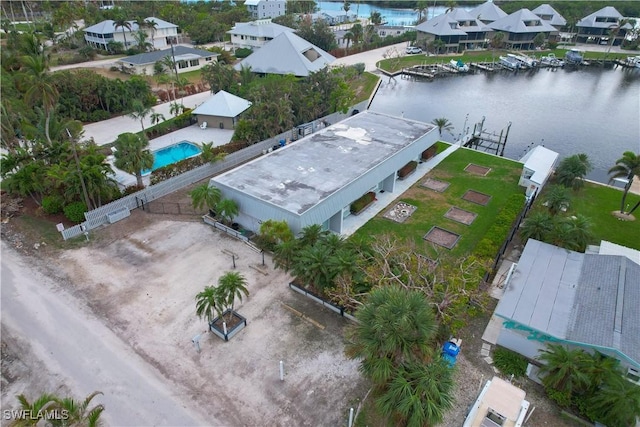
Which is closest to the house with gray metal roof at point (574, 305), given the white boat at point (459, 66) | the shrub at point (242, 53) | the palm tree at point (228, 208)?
the palm tree at point (228, 208)

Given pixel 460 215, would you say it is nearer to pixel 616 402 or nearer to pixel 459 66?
pixel 616 402

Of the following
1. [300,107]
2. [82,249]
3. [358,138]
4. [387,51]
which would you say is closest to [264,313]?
[82,249]

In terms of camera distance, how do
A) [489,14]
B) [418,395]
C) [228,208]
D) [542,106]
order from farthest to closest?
[489,14] < [542,106] < [228,208] < [418,395]

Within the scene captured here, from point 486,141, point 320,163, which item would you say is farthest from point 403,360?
point 486,141

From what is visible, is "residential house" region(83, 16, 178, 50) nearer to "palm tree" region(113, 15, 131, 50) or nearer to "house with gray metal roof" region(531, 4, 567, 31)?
"palm tree" region(113, 15, 131, 50)

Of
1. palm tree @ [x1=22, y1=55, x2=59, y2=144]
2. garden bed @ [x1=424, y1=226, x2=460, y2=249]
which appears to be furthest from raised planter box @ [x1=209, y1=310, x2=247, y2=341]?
palm tree @ [x1=22, y1=55, x2=59, y2=144]

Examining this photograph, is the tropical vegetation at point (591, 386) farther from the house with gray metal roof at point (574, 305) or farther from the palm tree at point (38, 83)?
the palm tree at point (38, 83)
